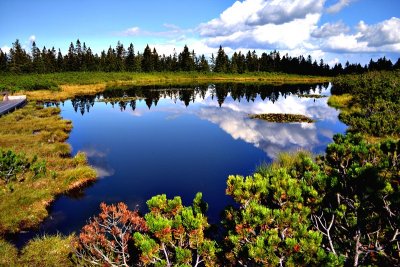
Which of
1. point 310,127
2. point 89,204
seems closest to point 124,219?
point 89,204

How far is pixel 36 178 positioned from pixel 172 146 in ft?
50.2

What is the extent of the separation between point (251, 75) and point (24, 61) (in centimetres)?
10131

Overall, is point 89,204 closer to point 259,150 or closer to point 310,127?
point 259,150

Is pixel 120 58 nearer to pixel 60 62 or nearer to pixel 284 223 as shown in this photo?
pixel 60 62

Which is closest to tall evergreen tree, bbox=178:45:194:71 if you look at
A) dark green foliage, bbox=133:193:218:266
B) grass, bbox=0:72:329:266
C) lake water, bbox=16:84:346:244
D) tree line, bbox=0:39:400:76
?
tree line, bbox=0:39:400:76

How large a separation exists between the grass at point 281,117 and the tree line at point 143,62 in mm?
103353

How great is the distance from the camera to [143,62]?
15075 centimetres

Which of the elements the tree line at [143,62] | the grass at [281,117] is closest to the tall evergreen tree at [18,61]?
the tree line at [143,62]

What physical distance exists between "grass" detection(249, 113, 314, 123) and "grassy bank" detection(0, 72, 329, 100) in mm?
47561

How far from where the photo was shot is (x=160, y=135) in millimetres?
39688

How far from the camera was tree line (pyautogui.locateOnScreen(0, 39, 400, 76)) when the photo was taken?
13400 centimetres

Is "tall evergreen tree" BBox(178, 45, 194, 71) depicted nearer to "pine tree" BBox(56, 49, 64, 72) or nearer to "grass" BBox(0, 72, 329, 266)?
"pine tree" BBox(56, 49, 64, 72)

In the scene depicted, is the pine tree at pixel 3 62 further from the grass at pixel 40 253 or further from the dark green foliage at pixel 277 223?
the dark green foliage at pixel 277 223

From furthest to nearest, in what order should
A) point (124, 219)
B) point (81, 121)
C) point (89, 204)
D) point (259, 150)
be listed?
point (81, 121) → point (259, 150) → point (89, 204) → point (124, 219)
